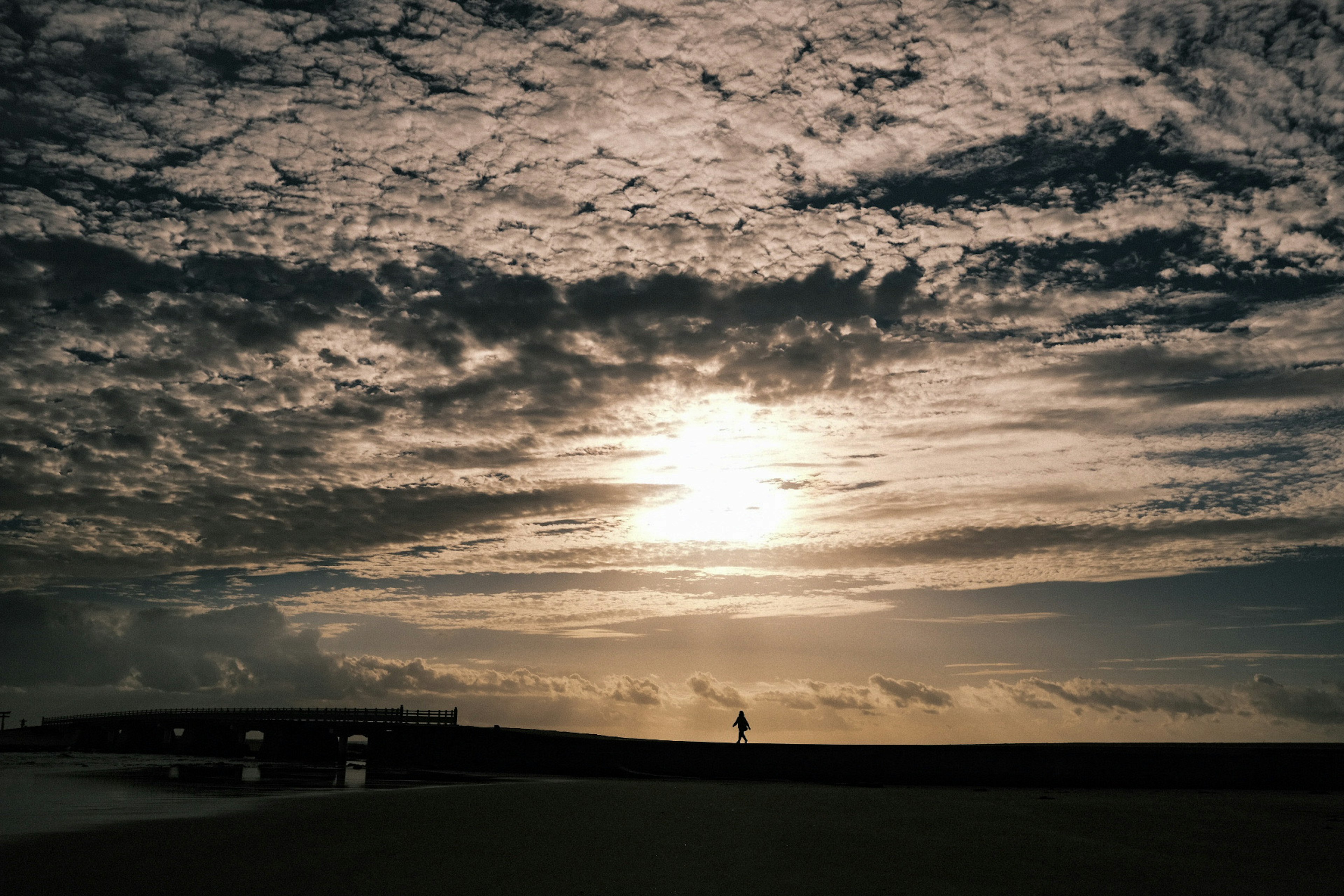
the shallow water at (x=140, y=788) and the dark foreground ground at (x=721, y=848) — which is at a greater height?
the dark foreground ground at (x=721, y=848)

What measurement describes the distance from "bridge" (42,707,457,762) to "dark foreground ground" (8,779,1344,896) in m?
42.8

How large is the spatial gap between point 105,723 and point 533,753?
100162mm

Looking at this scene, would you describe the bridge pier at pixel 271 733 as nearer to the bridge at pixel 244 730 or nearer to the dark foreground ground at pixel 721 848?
the bridge at pixel 244 730

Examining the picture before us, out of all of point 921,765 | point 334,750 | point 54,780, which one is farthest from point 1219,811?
point 334,750

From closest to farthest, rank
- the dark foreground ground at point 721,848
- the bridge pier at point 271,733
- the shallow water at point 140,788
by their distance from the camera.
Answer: the dark foreground ground at point 721,848
the shallow water at point 140,788
the bridge pier at point 271,733

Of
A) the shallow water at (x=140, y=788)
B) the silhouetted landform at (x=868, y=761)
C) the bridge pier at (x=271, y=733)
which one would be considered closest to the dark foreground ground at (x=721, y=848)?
the shallow water at (x=140, y=788)

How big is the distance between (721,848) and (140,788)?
92.2ft

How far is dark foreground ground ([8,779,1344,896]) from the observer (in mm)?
10930

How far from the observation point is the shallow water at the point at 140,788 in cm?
A: 2002

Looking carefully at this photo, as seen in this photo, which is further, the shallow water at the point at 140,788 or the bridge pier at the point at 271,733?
the bridge pier at the point at 271,733

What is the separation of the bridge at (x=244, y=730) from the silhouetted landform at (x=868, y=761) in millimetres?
929

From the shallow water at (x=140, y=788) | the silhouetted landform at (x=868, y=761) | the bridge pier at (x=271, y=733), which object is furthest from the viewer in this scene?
the bridge pier at (x=271, y=733)

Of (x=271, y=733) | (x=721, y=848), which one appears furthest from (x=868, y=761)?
(x=271, y=733)

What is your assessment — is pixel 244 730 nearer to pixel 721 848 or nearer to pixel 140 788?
pixel 140 788
